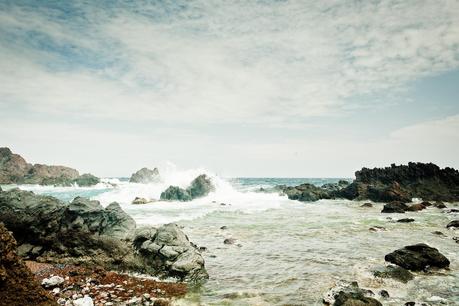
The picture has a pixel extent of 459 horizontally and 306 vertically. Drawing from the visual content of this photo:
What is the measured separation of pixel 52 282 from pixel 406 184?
52.4 m

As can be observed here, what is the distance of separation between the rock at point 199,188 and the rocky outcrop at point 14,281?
143ft

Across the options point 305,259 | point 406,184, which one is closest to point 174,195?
point 305,259

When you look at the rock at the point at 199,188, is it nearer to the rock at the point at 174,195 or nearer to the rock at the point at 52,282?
the rock at the point at 174,195

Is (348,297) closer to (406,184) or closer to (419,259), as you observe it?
(419,259)

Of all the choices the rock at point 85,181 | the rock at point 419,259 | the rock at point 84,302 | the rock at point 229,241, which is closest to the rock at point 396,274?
the rock at point 419,259

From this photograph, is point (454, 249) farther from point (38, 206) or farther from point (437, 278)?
point (38, 206)

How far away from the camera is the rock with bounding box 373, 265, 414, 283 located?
11102 millimetres

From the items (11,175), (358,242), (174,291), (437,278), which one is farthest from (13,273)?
(11,175)

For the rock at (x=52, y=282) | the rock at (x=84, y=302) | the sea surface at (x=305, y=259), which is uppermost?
the rock at (x=52, y=282)

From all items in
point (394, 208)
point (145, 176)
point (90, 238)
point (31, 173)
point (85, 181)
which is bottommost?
point (394, 208)

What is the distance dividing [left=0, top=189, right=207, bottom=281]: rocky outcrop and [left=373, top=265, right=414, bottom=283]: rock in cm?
647

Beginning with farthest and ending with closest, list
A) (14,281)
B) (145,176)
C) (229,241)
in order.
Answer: (145,176) → (229,241) → (14,281)

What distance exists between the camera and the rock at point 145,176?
82.2m

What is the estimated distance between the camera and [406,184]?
5019 centimetres
